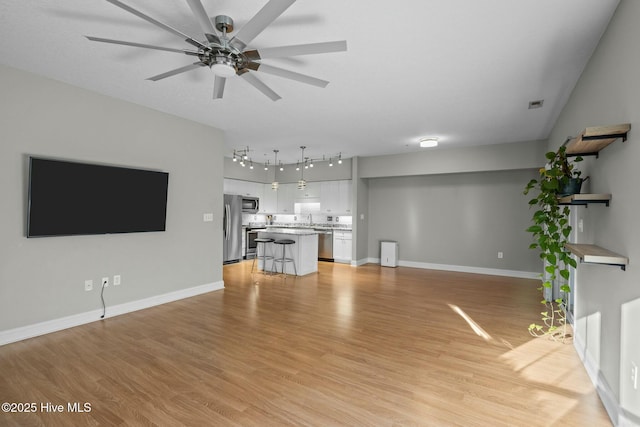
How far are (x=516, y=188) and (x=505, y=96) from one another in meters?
3.47

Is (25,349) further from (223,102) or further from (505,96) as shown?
(505,96)

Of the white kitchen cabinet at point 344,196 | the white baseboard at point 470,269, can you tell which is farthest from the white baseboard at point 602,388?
the white kitchen cabinet at point 344,196

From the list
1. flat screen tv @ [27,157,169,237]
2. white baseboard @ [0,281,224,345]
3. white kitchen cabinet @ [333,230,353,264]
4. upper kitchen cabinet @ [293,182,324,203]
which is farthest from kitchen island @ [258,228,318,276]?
flat screen tv @ [27,157,169,237]

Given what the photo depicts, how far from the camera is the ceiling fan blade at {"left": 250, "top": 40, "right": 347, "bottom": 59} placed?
2.10 m

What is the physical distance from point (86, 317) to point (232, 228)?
4.23 meters

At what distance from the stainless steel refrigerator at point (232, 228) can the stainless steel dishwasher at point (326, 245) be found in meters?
2.15

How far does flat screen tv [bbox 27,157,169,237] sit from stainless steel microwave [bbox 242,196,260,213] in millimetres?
3991

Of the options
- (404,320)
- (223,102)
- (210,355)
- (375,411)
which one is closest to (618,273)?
(375,411)

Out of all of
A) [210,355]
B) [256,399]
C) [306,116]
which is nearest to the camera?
[256,399]

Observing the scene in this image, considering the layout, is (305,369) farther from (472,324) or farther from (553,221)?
(553,221)

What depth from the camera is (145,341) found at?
315cm

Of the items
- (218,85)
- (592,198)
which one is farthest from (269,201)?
(592,198)

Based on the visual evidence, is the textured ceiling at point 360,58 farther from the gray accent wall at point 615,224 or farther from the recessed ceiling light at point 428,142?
the recessed ceiling light at point 428,142

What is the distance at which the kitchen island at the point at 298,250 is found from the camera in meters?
6.42
